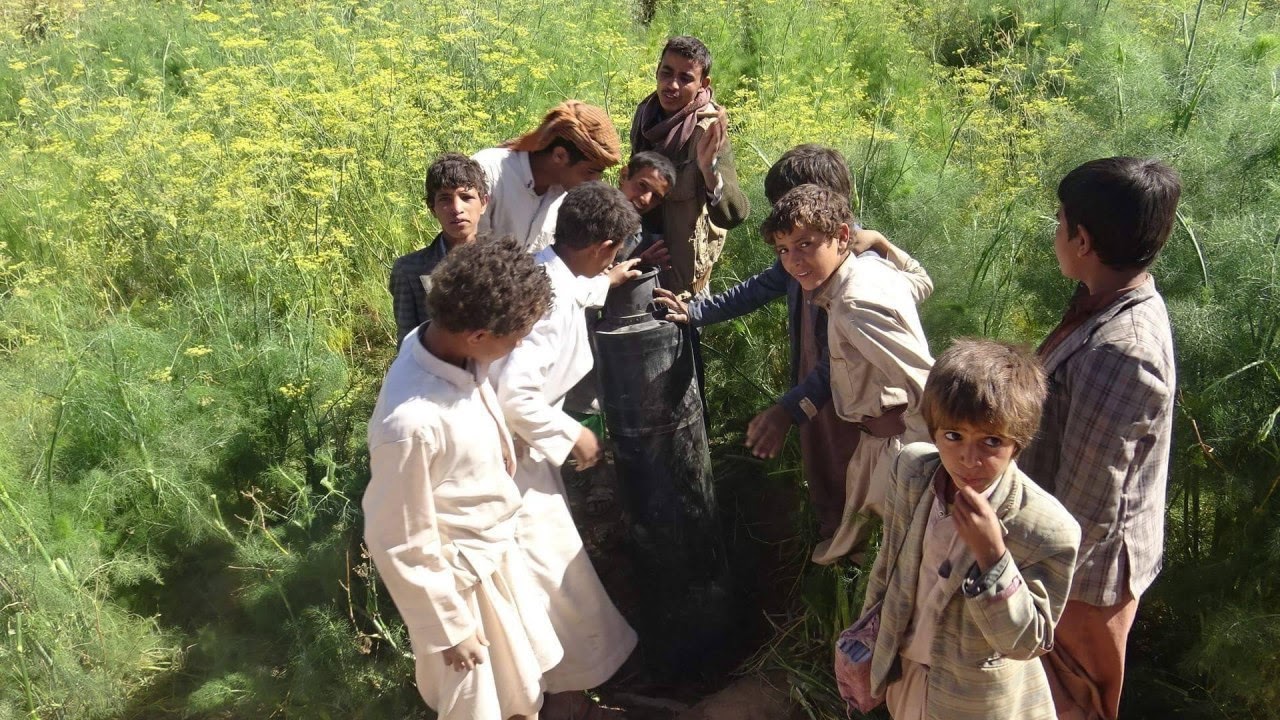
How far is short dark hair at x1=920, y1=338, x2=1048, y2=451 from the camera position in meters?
1.87

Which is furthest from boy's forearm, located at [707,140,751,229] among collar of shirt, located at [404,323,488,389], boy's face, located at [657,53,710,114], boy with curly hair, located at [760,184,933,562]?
collar of shirt, located at [404,323,488,389]

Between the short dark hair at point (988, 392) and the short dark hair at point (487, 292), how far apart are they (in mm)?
974

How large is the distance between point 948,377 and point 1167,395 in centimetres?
61

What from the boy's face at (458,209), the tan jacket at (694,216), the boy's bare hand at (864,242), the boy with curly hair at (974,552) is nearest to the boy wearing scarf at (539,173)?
the boy's face at (458,209)

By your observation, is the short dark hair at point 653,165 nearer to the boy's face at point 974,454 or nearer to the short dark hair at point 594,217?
the short dark hair at point 594,217

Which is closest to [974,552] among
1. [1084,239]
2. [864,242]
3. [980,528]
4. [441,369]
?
[980,528]

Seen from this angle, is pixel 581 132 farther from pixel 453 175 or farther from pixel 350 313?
pixel 350 313

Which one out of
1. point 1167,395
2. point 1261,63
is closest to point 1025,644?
point 1167,395

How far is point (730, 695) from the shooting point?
349 cm

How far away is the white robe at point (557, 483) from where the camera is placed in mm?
2783

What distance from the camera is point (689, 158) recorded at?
4.04 metres

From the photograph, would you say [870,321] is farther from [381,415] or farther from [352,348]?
[352,348]

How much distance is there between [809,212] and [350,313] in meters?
3.25

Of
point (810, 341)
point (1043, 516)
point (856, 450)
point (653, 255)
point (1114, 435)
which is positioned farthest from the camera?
point (653, 255)
